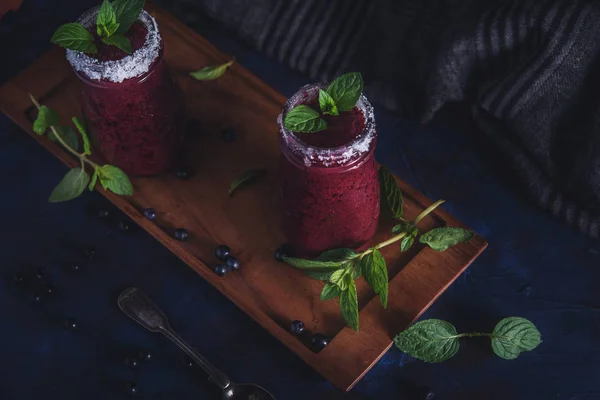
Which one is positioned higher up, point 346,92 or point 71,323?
point 346,92

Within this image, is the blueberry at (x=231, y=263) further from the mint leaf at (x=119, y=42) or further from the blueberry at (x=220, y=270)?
the mint leaf at (x=119, y=42)

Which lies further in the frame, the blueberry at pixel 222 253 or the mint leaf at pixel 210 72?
the mint leaf at pixel 210 72

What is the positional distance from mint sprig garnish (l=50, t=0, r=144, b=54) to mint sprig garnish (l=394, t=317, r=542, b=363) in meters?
0.55

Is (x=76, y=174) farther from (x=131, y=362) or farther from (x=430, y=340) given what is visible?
(x=430, y=340)

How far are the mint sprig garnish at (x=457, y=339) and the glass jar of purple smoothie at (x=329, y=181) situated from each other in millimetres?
152

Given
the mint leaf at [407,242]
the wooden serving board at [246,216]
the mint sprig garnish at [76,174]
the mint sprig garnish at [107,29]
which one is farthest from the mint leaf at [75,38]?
the mint leaf at [407,242]

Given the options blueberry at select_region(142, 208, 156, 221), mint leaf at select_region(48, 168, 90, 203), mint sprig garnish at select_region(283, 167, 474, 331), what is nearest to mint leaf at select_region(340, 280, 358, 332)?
mint sprig garnish at select_region(283, 167, 474, 331)

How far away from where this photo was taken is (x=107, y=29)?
1.12m

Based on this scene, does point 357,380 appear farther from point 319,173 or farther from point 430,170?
point 430,170

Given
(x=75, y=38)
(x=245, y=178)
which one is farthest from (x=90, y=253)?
(x=75, y=38)

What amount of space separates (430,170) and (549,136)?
0.20 meters

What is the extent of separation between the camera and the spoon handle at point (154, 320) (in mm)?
1265

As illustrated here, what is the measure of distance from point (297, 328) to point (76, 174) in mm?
388

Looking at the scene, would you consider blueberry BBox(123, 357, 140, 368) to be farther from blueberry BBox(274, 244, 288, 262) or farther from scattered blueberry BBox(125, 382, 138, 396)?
blueberry BBox(274, 244, 288, 262)
